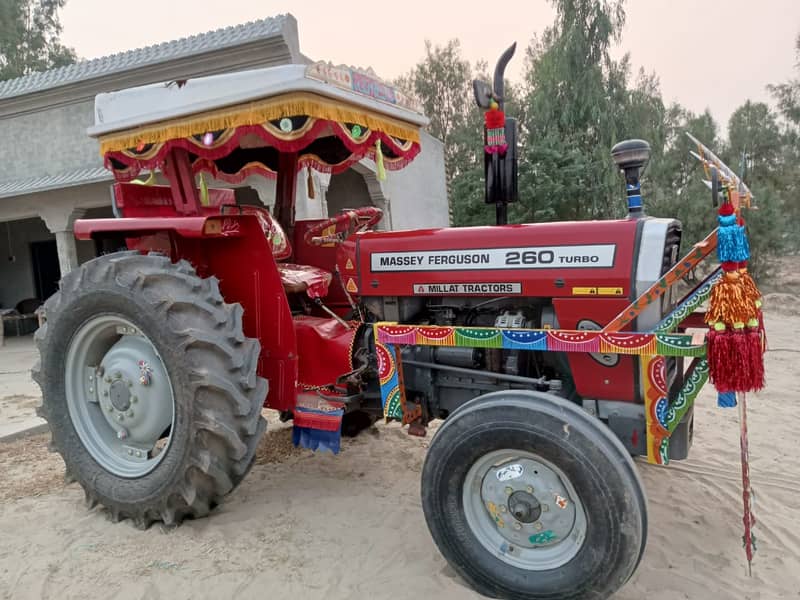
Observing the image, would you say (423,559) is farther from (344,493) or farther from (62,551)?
(62,551)

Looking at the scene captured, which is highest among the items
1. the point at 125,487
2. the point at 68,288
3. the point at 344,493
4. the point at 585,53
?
the point at 585,53

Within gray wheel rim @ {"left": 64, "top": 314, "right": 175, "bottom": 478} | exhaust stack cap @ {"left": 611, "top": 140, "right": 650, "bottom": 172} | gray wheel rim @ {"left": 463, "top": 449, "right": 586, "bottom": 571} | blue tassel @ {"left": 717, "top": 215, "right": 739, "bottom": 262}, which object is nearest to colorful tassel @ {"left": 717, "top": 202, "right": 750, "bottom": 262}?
blue tassel @ {"left": 717, "top": 215, "right": 739, "bottom": 262}

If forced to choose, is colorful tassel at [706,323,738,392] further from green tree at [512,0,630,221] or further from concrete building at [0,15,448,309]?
green tree at [512,0,630,221]

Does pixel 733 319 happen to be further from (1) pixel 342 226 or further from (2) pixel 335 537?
(1) pixel 342 226

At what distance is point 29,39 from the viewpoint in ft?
83.3

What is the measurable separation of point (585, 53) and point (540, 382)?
1484 cm

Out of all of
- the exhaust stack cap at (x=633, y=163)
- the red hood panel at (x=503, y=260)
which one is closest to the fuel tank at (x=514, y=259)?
the red hood panel at (x=503, y=260)

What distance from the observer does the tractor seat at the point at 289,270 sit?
134 inches

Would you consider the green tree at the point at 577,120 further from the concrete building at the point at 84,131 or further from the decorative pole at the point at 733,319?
the decorative pole at the point at 733,319

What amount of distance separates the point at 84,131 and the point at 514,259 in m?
9.86

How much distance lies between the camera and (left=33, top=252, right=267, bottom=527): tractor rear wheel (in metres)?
2.72

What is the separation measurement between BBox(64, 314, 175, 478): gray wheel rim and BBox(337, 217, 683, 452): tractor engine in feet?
3.57

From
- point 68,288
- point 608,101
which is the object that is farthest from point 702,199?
point 68,288

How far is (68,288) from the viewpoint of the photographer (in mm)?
3086
